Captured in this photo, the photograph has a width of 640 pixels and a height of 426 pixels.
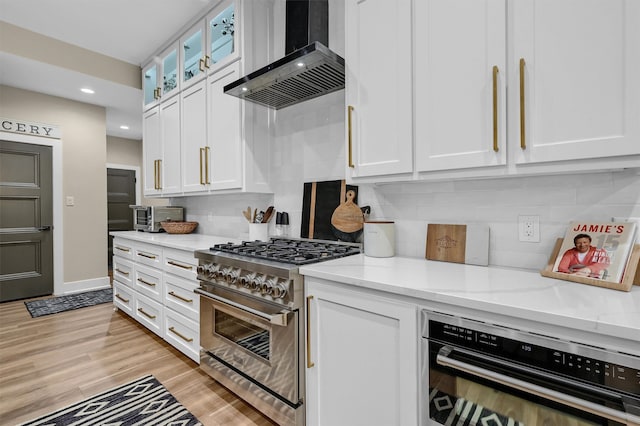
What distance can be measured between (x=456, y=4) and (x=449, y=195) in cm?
90

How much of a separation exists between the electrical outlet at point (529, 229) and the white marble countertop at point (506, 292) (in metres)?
0.17

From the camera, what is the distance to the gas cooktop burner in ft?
5.64

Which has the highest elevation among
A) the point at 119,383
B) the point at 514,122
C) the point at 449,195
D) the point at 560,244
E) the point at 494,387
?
the point at 514,122

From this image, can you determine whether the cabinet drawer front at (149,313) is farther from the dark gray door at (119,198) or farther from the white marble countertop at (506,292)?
the dark gray door at (119,198)

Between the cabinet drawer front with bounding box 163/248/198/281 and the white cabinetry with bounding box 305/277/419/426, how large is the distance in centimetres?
113

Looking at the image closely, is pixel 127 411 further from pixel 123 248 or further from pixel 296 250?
pixel 123 248

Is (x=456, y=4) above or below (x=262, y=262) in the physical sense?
above

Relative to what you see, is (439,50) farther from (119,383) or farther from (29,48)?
(29,48)

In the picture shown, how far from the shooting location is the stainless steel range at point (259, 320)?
5.15 feet

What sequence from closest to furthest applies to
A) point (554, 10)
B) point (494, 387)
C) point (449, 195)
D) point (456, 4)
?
point (494, 387) < point (554, 10) < point (456, 4) < point (449, 195)

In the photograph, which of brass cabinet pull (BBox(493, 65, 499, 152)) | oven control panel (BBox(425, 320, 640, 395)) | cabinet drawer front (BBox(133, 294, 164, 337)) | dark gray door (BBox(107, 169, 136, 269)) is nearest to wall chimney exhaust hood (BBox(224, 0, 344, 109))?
brass cabinet pull (BBox(493, 65, 499, 152))

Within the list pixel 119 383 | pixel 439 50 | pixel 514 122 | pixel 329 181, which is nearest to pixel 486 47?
pixel 439 50

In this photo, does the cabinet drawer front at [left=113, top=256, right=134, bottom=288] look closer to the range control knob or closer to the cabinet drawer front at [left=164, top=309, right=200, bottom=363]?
the cabinet drawer front at [left=164, top=309, right=200, bottom=363]

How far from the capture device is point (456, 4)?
1.36 m
